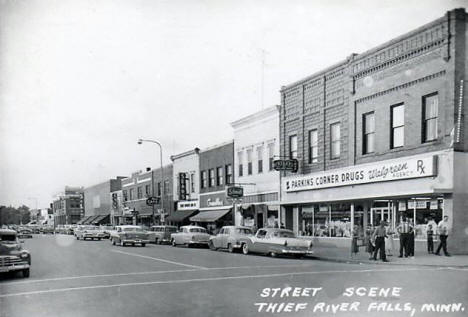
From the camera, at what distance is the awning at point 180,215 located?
42.4m

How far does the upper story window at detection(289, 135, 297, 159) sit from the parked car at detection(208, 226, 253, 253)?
22.0 ft

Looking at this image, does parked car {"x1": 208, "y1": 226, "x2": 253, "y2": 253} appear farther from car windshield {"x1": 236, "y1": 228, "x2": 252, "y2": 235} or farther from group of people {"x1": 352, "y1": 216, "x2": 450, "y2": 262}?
group of people {"x1": 352, "y1": 216, "x2": 450, "y2": 262}

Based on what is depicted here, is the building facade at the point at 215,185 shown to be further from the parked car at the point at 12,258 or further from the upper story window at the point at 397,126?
the parked car at the point at 12,258

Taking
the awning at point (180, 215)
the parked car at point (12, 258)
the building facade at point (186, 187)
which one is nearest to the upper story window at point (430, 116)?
the parked car at point (12, 258)

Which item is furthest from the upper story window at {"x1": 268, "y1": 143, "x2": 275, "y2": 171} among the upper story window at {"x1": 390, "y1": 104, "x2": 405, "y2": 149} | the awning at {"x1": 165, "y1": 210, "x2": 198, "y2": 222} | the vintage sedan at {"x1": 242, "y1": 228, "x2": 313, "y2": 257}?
the awning at {"x1": 165, "y1": 210, "x2": 198, "y2": 222}

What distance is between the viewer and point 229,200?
36.7 meters

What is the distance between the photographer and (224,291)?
10.5 metres

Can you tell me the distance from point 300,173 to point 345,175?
4.46 meters

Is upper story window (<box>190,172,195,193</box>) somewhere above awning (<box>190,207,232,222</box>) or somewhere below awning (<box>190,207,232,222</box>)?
above

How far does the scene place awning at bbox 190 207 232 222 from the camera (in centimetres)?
3656

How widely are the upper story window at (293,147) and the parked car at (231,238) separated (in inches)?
264

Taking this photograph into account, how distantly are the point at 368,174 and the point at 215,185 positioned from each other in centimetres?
1804

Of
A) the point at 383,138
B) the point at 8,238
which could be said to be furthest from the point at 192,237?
the point at 8,238

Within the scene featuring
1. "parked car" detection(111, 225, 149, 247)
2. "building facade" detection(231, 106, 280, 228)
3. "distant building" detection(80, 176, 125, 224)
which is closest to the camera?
"parked car" detection(111, 225, 149, 247)
